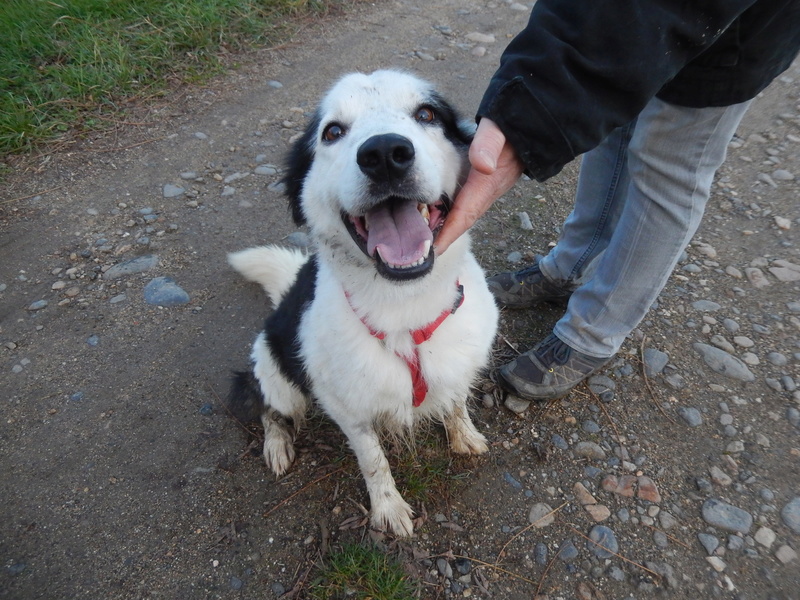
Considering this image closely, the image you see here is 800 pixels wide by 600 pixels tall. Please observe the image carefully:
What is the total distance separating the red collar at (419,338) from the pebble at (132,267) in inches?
85.6

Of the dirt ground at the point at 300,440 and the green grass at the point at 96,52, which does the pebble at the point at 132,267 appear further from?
the green grass at the point at 96,52

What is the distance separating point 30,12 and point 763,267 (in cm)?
659

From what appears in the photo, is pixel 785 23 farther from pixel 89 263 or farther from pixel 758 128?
pixel 89 263

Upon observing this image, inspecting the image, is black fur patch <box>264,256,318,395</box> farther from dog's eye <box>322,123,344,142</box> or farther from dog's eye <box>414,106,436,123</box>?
dog's eye <box>414,106,436,123</box>

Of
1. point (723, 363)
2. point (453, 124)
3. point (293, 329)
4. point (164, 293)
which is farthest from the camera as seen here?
point (164, 293)

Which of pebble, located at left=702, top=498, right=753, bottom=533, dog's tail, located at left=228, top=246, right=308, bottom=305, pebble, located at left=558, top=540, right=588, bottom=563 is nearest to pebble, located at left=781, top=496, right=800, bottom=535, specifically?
pebble, located at left=702, top=498, right=753, bottom=533

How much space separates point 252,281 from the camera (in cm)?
330

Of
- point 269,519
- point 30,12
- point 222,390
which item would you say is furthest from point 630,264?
point 30,12

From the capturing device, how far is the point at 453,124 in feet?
6.81

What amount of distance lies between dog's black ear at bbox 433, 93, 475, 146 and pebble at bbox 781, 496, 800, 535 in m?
2.05

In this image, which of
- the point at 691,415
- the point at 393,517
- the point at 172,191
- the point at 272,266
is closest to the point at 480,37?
the point at 172,191

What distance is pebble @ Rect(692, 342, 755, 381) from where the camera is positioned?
8.87 ft

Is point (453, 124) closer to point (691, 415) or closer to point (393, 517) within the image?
point (393, 517)

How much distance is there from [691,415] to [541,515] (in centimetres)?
96
